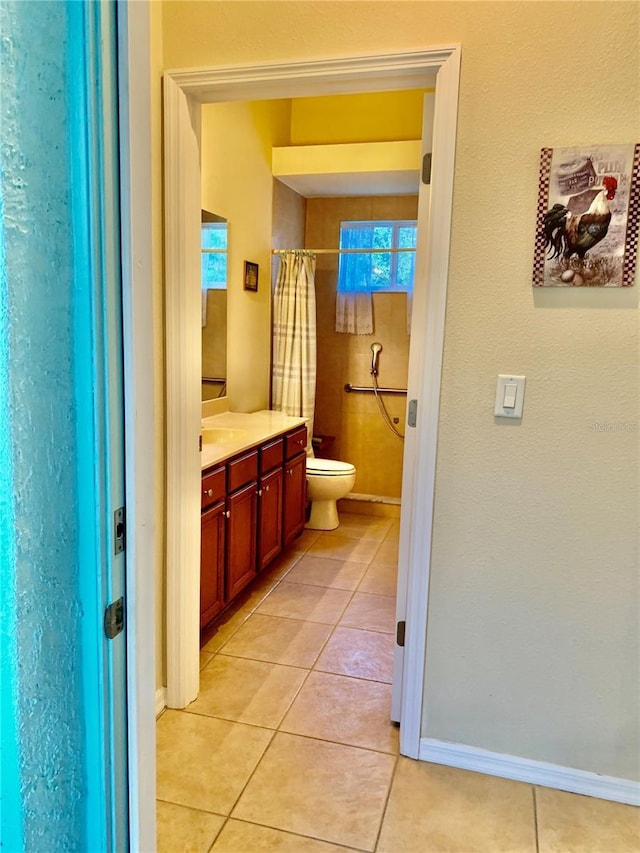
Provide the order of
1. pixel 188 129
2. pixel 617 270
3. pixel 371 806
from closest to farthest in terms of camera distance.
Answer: pixel 617 270, pixel 371 806, pixel 188 129

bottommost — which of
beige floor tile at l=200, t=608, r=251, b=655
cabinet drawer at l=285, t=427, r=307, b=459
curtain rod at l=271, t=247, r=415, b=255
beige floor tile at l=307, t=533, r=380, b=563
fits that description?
beige floor tile at l=307, t=533, r=380, b=563

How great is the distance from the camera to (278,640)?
9.06 ft

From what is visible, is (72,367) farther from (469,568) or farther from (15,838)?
(469,568)

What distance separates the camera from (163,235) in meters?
2.04

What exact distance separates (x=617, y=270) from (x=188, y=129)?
1.38 m

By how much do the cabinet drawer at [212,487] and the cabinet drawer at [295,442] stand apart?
2.91 feet

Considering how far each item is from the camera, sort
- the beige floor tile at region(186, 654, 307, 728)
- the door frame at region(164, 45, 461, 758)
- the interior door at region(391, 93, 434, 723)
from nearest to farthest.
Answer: the door frame at region(164, 45, 461, 758) < the interior door at region(391, 93, 434, 723) < the beige floor tile at region(186, 654, 307, 728)

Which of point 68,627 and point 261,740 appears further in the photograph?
point 261,740

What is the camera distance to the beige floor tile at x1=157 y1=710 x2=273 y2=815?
1.84 m

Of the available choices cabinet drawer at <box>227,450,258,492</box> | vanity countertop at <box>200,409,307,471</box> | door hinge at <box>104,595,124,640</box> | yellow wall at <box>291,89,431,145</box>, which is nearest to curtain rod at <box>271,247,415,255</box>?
yellow wall at <box>291,89,431,145</box>

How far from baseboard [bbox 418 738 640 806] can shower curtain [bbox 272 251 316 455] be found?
252 centimetres

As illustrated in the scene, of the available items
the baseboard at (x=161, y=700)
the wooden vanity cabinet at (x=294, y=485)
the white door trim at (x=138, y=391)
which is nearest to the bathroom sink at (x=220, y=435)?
the wooden vanity cabinet at (x=294, y=485)

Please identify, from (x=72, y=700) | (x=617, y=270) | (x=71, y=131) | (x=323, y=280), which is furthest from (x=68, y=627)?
(x=323, y=280)

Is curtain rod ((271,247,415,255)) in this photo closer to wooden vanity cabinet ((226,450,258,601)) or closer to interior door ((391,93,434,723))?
wooden vanity cabinet ((226,450,258,601))
